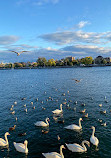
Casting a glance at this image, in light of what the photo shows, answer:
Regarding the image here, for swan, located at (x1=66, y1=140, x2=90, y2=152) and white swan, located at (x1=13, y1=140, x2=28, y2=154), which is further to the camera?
white swan, located at (x1=13, y1=140, x2=28, y2=154)

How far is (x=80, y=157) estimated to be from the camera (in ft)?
50.5

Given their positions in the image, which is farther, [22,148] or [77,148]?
[22,148]

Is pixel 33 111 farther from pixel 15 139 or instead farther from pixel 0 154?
pixel 0 154

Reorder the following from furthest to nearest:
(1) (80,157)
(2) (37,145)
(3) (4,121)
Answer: (3) (4,121) → (2) (37,145) → (1) (80,157)

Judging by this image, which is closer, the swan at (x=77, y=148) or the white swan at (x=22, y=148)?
the swan at (x=77, y=148)

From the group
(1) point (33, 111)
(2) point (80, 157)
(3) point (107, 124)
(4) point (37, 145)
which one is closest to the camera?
(2) point (80, 157)

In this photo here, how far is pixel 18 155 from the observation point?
15.9 meters

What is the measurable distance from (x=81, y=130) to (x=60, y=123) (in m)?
3.98

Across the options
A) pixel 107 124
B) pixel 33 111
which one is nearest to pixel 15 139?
pixel 33 111

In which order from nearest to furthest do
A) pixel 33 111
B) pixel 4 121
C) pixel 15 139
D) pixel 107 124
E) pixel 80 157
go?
pixel 80 157
pixel 15 139
pixel 107 124
pixel 4 121
pixel 33 111

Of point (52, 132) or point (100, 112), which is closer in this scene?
point (52, 132)

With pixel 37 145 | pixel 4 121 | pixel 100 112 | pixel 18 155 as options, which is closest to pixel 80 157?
pixel 37 145

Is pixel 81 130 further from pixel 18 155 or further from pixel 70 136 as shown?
pixel 18 155

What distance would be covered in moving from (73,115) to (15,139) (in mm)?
11716
